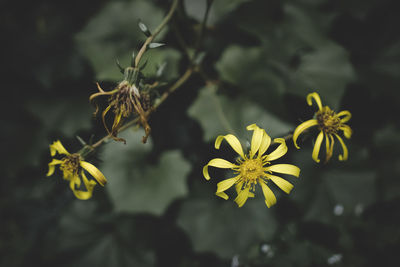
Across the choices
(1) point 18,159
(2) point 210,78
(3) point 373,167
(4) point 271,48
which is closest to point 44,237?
(1) point 18,159

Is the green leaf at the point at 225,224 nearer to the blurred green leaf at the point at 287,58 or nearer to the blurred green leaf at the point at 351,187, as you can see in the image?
the blurred green leaf at the point at 351,187

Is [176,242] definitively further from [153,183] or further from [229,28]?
[229,28]

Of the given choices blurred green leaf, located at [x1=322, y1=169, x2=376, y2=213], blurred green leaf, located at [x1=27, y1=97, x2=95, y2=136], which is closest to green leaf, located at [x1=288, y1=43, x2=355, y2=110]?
blurred green leaf, located at [x1=322, y1=169, x2=376, y2=213]

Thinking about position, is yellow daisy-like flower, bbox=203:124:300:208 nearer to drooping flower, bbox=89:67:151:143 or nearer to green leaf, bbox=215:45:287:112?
drooping flower, bbox=89:67:151:143

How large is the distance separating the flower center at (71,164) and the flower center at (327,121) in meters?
0.93

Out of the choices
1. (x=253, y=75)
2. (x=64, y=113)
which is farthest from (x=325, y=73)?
(x=64, y=113)

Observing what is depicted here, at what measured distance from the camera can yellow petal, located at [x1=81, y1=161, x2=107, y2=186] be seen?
995 mm

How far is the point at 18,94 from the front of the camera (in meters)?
2.40

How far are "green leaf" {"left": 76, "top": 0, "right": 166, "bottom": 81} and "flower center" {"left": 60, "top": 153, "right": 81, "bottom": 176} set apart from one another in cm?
Answer: 109

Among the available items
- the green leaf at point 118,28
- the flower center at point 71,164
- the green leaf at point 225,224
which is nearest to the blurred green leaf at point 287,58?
the green leaf at point 118,28

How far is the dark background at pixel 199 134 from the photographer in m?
1.89

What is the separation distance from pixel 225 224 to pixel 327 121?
1.40 metres


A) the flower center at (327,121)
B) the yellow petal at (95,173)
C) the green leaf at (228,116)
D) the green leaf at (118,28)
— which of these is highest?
the green leaf at (118,28)

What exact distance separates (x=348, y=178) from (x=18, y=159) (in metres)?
2.67
